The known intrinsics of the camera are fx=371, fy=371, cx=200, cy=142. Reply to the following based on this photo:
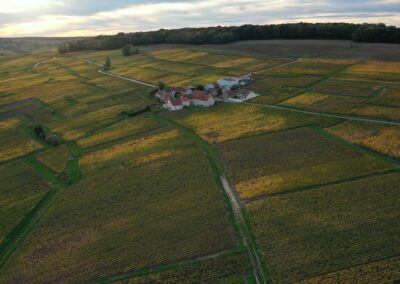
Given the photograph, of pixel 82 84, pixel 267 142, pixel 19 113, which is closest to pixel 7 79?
pixel 82 84

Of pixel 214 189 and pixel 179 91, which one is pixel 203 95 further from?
pixel 214 189

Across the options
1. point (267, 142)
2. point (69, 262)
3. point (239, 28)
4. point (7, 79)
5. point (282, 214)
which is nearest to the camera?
point (69, 262)

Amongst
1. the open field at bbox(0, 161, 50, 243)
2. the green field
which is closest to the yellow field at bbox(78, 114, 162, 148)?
the green field

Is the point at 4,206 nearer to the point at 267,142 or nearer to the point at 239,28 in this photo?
the point at 267,142

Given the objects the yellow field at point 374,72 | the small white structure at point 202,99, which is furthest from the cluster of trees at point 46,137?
the yellow field at point 374,72

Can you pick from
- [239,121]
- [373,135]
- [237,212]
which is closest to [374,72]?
[373,135]

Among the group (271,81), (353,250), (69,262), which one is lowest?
(69,262)
